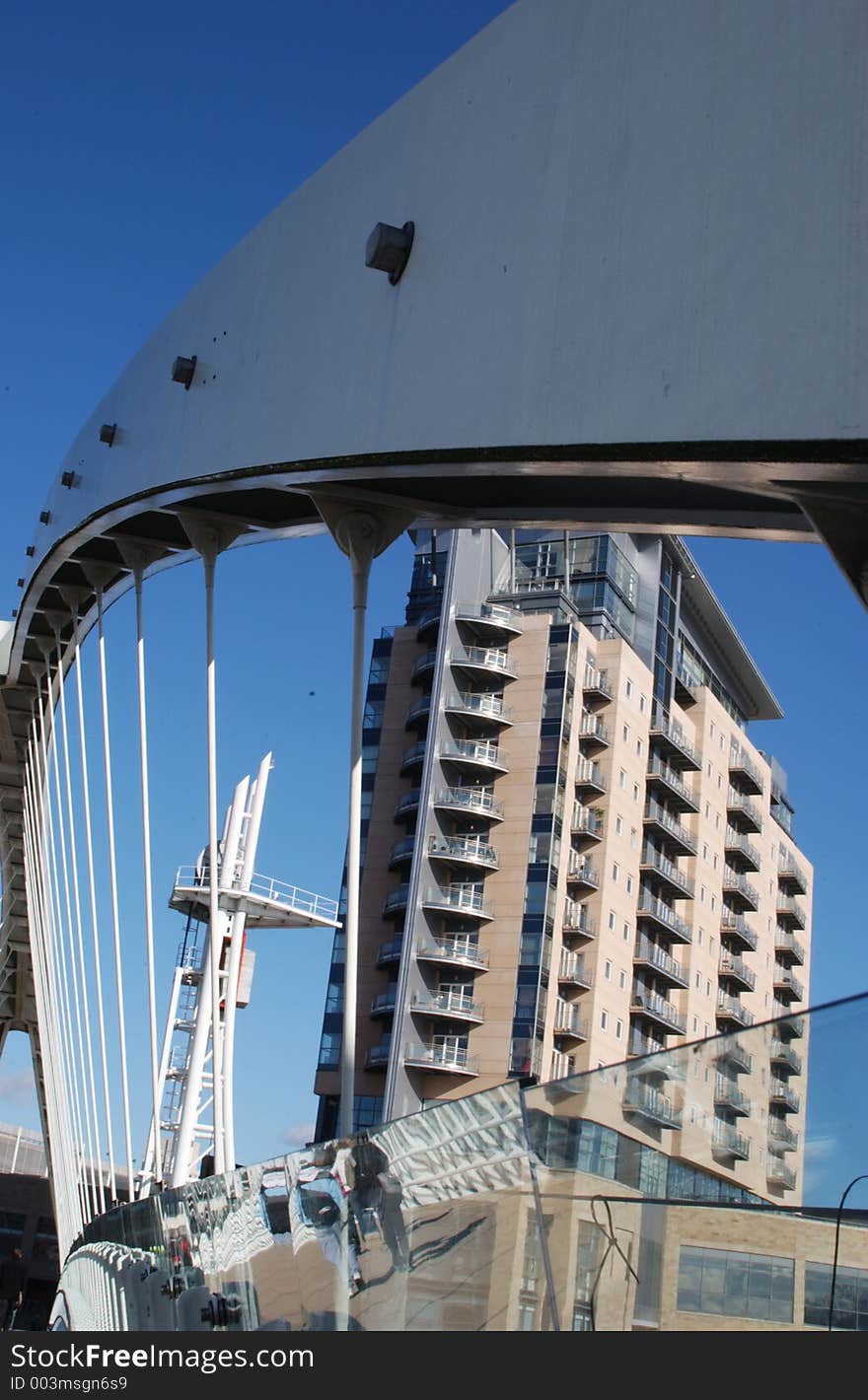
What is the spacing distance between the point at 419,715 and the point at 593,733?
6296 millimetres

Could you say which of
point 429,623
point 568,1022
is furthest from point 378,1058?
point 429,623

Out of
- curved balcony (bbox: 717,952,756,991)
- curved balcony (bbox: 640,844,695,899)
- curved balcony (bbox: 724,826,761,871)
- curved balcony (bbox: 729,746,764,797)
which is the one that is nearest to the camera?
curved balcony (bbox: 640,844,695,899)

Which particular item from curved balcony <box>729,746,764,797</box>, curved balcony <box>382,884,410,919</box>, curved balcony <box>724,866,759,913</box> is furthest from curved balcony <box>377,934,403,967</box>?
curved balcony <box>729,746,764,797</box>

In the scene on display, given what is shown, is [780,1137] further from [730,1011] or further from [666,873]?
[730,1011]

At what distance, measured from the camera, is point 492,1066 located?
4603cm

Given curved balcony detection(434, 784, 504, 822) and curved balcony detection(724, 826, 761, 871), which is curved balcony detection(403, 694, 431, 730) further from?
curved balcony detection(724, 826, 761, 871)

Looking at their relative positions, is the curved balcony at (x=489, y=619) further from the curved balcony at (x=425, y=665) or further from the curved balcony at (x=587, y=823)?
the curved balcony at (x=587, y=823)

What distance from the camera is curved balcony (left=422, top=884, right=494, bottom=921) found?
47.3 metres

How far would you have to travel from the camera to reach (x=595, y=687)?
5225 centimetres

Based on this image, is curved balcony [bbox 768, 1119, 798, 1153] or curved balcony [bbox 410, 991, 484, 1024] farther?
curved balcony [bbox 410, 991, 484, 1024]

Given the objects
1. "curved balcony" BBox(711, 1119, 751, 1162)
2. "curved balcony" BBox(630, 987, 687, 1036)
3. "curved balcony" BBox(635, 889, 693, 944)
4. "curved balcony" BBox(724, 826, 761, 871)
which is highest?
"curved balcony" BBox(724, 826, 761, 871)

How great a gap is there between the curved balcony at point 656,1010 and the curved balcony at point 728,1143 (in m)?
50.5

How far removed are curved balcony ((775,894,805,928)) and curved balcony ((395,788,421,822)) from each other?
27.1 metres
